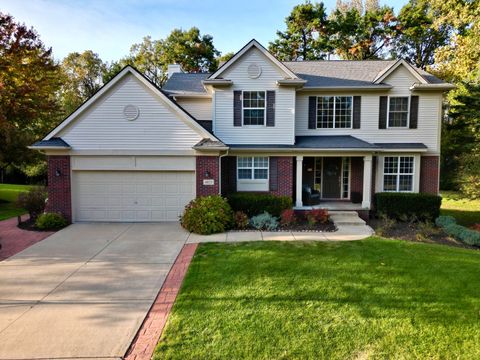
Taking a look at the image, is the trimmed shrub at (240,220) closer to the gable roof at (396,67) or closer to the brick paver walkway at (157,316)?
the brick paver walkway at (157,316)

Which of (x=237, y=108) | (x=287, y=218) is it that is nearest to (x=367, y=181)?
(x=287, y=218)

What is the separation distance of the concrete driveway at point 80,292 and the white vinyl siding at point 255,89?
5.57 m

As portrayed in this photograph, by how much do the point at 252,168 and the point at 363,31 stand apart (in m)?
24.5

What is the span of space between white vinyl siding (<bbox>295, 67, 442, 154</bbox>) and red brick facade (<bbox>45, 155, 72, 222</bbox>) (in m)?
10.4

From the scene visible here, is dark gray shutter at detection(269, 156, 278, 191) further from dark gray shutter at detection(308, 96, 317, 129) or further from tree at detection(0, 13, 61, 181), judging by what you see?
tree at detection(0, 13, 61, 181)

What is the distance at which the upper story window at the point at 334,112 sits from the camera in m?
13.9

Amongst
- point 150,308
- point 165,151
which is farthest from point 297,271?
point 165,151

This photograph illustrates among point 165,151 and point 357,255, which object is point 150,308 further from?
point 165,151

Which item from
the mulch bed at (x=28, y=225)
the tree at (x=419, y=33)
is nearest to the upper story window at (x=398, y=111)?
the mulch bed at (x=28, y=225)

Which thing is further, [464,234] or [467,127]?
[467,127]

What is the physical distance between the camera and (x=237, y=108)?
43.0 feet

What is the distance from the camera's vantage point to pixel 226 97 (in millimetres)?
13047

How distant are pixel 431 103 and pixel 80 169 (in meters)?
15.4

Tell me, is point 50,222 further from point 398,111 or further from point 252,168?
point 398,111
